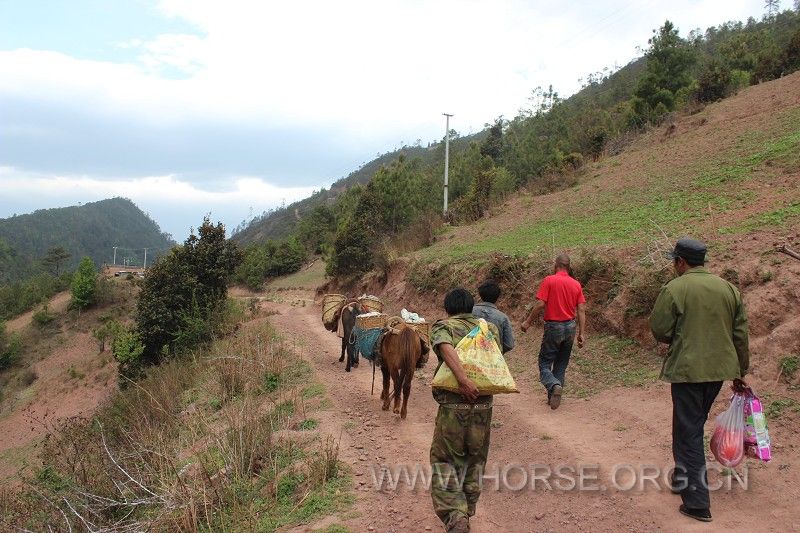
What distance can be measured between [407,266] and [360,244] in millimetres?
9057

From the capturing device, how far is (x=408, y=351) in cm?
728

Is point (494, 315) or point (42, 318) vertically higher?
point (494, 315)

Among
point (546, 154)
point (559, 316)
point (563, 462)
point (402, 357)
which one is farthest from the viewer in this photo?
point (546, 154)

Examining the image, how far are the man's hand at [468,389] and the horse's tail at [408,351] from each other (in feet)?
10.8

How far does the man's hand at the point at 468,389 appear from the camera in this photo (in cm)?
394

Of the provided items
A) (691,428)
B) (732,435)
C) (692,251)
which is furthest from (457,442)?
(692,251)

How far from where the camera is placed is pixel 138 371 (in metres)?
22.9

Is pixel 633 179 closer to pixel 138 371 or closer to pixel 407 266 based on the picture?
pixel 407 266

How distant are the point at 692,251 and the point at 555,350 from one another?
3249 mm

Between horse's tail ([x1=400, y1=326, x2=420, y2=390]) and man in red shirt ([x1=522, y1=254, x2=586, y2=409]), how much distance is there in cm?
149

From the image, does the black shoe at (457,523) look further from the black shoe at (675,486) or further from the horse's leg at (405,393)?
the horse's leg at (405,393)

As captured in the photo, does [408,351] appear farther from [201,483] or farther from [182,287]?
[182,287]

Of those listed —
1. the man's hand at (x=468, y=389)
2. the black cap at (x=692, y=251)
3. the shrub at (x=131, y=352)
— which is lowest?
the shrub at (x=131, y=352)

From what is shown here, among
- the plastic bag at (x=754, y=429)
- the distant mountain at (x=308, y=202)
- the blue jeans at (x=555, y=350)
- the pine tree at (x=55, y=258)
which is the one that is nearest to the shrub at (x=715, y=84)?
the blue jeans at (x=555, y=350)
